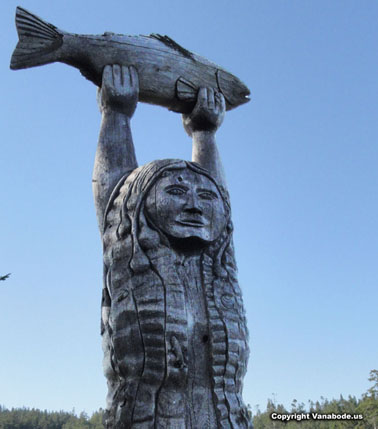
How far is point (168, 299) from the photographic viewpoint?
13.3 feet

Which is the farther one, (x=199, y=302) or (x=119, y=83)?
(x=119, y=83)

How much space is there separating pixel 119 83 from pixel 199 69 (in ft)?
3.68

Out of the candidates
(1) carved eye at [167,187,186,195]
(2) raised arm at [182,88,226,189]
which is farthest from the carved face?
(2) raised arm at [182,88,226,189]

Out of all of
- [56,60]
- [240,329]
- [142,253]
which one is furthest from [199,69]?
[240,329]

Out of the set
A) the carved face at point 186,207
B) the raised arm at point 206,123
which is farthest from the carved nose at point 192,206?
the raised arm at point 206,123

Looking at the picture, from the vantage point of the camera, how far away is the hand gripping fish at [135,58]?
546 centimetres

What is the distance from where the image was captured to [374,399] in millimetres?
33875

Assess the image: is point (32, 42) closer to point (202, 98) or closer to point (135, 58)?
point (135, 58)

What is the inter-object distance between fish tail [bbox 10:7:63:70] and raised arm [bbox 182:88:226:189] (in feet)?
5.35

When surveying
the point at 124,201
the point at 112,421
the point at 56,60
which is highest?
the point at 56,60

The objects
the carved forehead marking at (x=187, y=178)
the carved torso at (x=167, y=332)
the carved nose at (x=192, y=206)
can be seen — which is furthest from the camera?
the carved forehead marking at (x=187, y=178)

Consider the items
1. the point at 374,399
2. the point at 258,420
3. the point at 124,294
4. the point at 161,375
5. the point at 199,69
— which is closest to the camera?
the point at 161,375

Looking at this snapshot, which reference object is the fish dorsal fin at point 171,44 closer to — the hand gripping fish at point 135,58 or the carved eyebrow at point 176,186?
the hand gripping fish at point 135,58

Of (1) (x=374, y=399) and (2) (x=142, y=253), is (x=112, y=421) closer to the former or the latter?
(2) (x=142, y=253)
